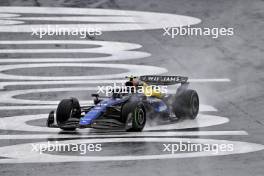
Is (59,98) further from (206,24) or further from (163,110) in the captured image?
(206,24)

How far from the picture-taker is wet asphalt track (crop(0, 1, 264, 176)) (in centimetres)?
1416

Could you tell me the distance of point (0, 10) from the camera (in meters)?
30.0

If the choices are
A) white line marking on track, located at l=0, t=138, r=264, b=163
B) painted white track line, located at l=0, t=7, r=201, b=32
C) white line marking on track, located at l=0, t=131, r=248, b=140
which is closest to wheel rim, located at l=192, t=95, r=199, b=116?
white line marking on track, located at l=0, t=131, r=248, b=140

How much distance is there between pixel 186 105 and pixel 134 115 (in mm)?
1874

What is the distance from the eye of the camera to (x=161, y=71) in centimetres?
2327

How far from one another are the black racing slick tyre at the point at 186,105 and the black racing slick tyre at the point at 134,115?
1404 millimetres

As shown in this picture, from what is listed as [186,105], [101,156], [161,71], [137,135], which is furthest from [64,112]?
[161,71]

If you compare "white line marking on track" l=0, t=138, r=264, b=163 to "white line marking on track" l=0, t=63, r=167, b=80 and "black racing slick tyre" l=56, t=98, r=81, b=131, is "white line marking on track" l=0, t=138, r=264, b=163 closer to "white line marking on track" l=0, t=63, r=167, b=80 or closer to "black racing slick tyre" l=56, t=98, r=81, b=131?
"black racing slick tyre" l=56, t=98, r=81, b=131

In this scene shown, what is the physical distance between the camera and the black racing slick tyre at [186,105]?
18312mm

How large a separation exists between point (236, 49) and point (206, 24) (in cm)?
254

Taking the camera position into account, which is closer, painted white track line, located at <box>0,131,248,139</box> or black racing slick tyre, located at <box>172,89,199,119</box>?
painted white track line, located at <box>0,131,248,139</box>

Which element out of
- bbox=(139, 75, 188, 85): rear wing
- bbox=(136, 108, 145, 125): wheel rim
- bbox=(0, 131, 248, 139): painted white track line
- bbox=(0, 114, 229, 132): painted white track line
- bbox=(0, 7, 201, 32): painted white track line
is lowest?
bbox=(0, 131, 248, 139): painted white track line

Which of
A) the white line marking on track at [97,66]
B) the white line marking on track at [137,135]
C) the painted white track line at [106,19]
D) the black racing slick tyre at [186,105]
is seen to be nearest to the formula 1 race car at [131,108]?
the black racing slick tyre at [186,105]

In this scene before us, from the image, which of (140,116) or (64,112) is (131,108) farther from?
(64,112)
